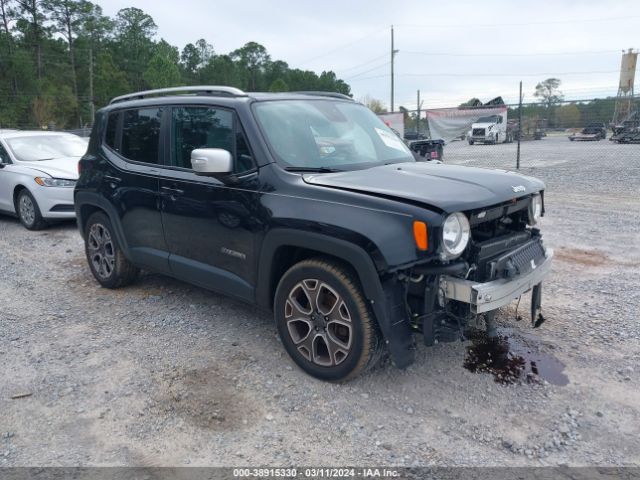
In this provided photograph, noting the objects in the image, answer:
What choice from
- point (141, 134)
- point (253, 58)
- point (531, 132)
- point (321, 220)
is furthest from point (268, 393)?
point (253, 58)

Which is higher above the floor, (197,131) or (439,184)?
(197,131)

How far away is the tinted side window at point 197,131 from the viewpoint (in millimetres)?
4059

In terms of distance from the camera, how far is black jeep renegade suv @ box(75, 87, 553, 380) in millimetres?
3131

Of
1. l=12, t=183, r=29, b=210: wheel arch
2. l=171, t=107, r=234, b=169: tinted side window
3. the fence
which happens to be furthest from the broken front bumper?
the fence

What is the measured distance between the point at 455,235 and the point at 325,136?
59.0 inches

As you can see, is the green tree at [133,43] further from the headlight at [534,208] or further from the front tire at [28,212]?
the headlight at [534,208]

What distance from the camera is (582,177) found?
41.9 ft

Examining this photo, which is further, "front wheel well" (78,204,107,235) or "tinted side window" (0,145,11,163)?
"tinted side window" (0,145,11,163)

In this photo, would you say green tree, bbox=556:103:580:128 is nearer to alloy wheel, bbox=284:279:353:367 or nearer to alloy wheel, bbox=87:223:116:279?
alloy wheel, bbox=87:223:116:279

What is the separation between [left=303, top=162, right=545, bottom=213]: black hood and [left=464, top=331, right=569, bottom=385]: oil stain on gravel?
1.19m

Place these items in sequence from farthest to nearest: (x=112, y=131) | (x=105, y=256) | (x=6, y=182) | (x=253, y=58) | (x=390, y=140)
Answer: (x=253, y=58), (x=6, y=182), (x=105, y=256), (x=112, y=131), (x=390, y=140)

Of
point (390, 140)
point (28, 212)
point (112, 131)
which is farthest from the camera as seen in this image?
point (28, 212)

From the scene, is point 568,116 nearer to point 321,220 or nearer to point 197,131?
point 197,131

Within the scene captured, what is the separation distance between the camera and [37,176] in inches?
336
